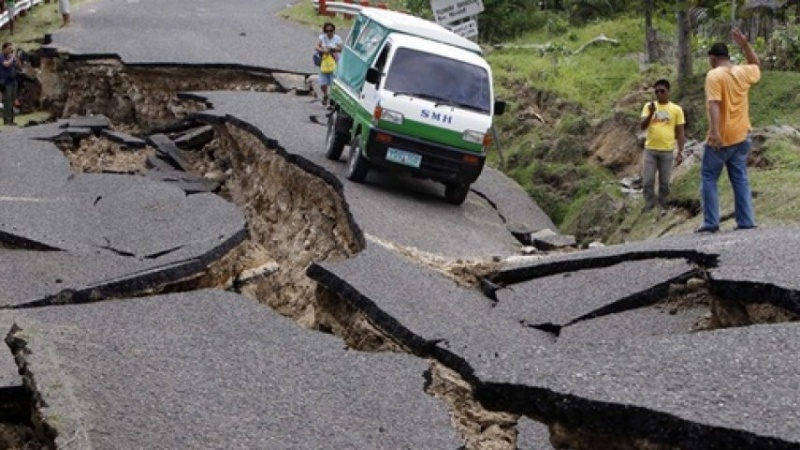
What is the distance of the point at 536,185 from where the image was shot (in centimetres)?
1873

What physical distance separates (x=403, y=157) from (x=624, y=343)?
8.19 m

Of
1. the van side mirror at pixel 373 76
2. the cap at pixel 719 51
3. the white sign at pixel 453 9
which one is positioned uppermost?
the cap at pixel 719 51

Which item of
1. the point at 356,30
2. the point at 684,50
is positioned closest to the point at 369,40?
the point at 356,30

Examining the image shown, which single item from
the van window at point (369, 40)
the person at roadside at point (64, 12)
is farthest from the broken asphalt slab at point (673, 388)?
the person at roadside at point (64, 12)

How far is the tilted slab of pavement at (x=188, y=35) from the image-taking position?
2362cm

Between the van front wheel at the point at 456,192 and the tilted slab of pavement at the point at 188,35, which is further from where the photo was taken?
the tilted slab of pavement at the point at 188,35

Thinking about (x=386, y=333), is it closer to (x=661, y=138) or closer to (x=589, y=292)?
(x=589, y=292)

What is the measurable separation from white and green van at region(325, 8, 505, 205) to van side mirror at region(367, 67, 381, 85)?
0.01 meters

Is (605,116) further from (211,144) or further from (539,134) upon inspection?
(211,144)

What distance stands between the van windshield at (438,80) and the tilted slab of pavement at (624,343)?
420 cm

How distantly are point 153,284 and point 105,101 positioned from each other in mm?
11921

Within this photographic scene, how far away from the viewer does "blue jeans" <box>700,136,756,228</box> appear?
11633 millimetres

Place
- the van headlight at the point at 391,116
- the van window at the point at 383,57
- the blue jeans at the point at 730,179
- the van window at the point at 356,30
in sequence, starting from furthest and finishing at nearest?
the van window at the point at 356,30, the van window at the point at 383,57, the van headlight at the point at 391,116, the blue jeans at the point at 730,179

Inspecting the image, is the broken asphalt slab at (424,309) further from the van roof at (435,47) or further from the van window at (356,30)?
the van window at (356,30)
